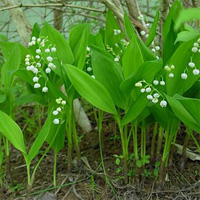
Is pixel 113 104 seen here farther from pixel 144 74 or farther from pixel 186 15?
pixel 186 15

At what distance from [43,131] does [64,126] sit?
0.43ft

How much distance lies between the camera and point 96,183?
1367 mm

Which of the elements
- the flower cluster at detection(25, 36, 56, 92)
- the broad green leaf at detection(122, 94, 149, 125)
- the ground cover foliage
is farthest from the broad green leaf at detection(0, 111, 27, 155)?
the broad green leaf at detection(122, 94, 149, 125)

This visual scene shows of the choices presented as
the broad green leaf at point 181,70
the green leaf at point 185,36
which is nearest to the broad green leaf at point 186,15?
the green leaf at point 185,36

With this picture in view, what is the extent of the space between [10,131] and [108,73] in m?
0.37

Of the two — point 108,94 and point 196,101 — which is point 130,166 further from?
point 196,101

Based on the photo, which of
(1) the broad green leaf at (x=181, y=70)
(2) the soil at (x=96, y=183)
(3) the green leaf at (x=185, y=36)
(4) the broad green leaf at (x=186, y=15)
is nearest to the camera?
(4) the broad green leaf at (x=186, y=15)

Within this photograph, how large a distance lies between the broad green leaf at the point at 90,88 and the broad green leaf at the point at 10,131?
0.80ft

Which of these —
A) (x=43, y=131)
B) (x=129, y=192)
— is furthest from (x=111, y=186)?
(x=43, y=131)

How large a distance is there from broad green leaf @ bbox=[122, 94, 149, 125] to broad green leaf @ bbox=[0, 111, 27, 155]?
0.35 metres

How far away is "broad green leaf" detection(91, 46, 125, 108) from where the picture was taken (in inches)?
46.1

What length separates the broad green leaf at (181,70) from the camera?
1.09 m

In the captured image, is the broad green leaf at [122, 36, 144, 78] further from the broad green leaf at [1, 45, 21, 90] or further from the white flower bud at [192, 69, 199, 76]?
the broad green leaf at [1, 45, 21, 90]

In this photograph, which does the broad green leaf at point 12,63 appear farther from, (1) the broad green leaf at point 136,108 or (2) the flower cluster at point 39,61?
(1) the broad green leaf at point 136,108
